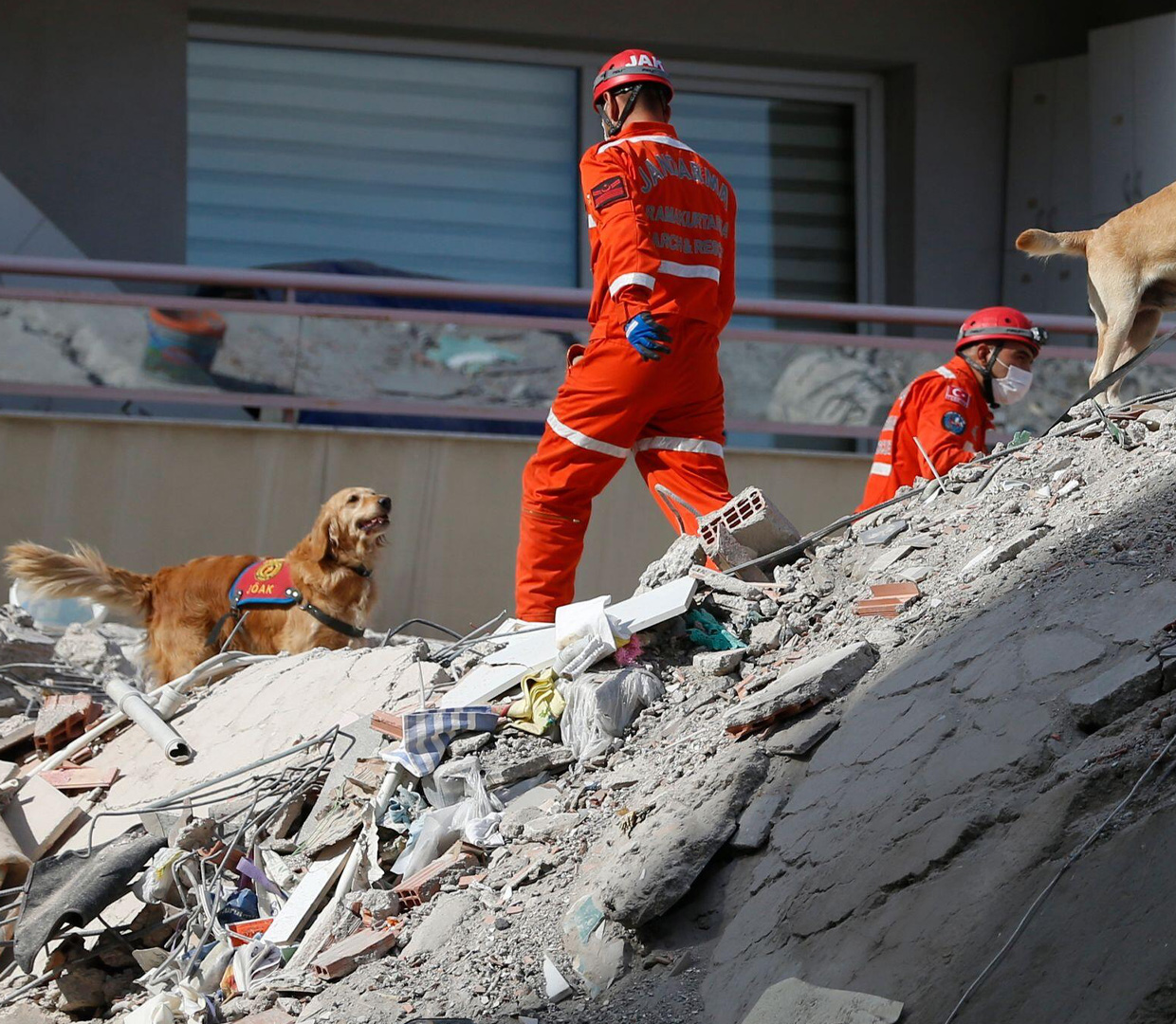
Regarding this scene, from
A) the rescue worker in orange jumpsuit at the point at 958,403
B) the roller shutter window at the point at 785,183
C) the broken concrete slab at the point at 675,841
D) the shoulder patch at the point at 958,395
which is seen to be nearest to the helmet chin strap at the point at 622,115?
the rescue worker in orange jumpsuit at the point at 958,403

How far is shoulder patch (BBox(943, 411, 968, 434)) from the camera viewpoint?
19.2 feet

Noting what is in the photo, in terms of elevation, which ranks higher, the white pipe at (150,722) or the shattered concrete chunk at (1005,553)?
the shattered concrete chunk at (1005,553)

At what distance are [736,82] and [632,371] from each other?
7386 mm

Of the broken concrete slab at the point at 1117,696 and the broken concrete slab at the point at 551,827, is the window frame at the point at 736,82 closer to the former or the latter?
the broken concrete slab at the point at 551,827

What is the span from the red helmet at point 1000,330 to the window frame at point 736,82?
17.7 feet

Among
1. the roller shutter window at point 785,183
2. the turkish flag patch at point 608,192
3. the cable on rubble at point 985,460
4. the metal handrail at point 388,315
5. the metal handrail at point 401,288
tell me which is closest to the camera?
the cable on rubble at point 985,460

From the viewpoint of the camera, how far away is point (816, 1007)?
2600mm

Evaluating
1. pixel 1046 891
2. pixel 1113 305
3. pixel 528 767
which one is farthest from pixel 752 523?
pixel 1046 891

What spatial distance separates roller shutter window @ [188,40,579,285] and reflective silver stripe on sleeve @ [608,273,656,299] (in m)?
6.46

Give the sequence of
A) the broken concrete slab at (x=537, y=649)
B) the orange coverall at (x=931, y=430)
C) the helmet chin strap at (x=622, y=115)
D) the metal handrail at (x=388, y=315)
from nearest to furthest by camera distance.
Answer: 1. the broken concrete slab at (x=537, y=649)
2. the helmet chin strap at (x=622, y=115)
3. the orange coverall at (x=931, y=430)
4. the metal handrail at (x=388, y=315)

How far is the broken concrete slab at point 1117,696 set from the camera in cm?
301

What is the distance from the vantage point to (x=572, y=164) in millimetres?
11406

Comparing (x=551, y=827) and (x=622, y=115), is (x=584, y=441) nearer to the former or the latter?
(x=622, y=115)

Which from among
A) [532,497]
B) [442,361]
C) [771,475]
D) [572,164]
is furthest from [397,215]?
[532,497]
